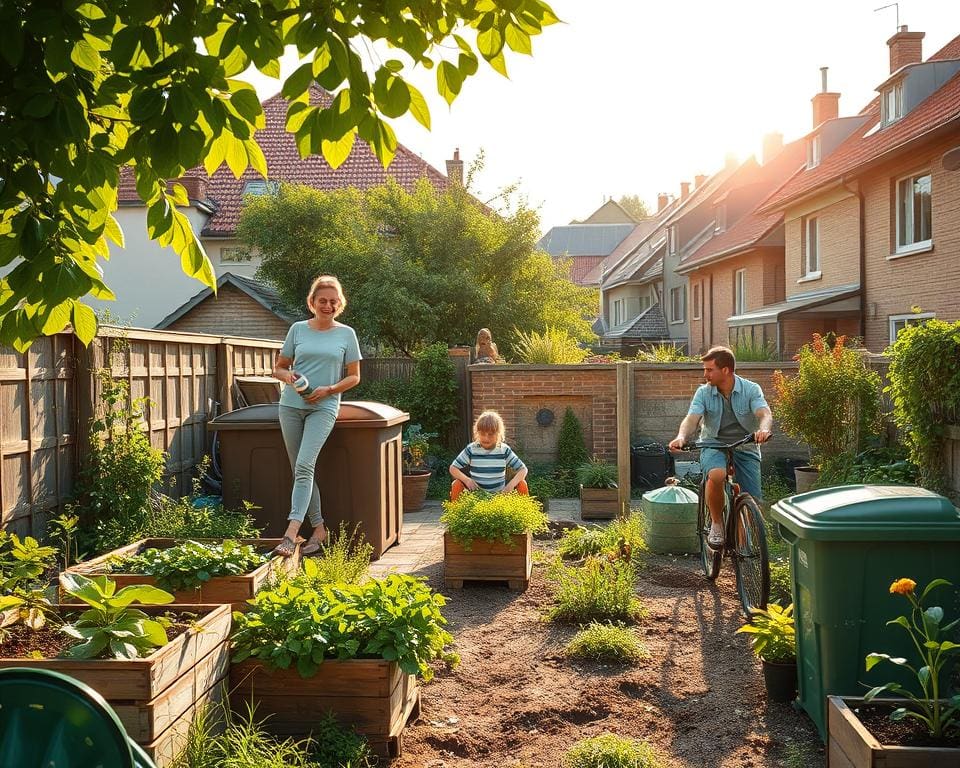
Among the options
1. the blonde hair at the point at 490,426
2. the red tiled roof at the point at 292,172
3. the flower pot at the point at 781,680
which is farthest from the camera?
the red tiled roof at the point at 292,172

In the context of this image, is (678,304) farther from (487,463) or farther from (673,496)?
(487,463)

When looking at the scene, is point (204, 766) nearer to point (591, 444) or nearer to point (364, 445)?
point (364, 445)

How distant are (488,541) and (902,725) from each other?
3947mm

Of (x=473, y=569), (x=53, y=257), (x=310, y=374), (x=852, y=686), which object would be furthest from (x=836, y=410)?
(x=53, y=257)

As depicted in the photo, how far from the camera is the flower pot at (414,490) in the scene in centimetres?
1130

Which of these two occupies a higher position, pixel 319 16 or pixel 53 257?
pixel 319 16

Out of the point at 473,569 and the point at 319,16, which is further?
the point at 473,569

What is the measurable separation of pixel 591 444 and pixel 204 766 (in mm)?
9972

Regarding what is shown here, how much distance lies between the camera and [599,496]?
10281 millimetres

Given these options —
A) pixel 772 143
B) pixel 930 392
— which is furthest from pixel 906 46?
pixel 930 392

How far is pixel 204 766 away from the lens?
10.6 feet

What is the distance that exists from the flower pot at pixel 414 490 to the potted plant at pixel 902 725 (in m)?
8.24

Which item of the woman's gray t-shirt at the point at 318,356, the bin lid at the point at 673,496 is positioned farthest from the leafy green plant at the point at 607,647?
the bin lid at the point at 673,496

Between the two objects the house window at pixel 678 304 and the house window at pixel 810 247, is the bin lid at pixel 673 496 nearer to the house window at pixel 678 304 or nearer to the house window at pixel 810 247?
the house window at pixel 810 247
